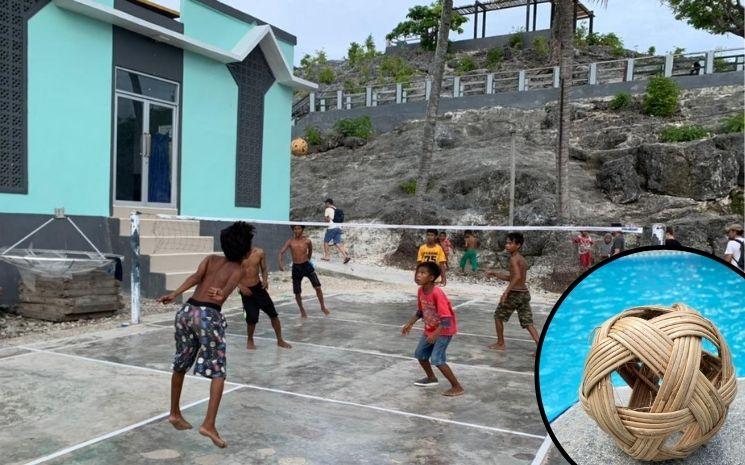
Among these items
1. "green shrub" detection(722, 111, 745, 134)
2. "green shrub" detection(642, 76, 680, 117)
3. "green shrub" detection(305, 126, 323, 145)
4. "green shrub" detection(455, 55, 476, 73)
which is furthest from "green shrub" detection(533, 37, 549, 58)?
"green shrub" detection(722, 111, 745, 134)

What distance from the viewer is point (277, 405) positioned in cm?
508

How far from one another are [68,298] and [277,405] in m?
5.12

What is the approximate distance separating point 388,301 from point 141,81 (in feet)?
22.0

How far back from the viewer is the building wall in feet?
33.0

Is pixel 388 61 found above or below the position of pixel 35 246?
above

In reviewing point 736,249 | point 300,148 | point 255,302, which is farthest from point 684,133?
point 255,302

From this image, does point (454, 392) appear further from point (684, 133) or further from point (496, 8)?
point (496, 8)

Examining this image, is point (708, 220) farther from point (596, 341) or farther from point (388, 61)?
point (388, 61)

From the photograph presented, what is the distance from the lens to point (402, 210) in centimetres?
1914

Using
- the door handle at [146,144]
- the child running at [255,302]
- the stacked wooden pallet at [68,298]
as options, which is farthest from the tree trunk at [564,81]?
the stacked wooden pallet at [68,298]

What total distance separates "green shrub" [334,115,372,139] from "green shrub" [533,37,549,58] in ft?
67.7

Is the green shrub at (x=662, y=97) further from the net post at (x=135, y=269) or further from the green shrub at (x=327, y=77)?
the green shrub at (x=327, y=77)

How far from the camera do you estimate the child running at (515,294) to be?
7.55 meters

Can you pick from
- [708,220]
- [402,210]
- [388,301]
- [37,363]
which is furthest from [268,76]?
[708,220]
